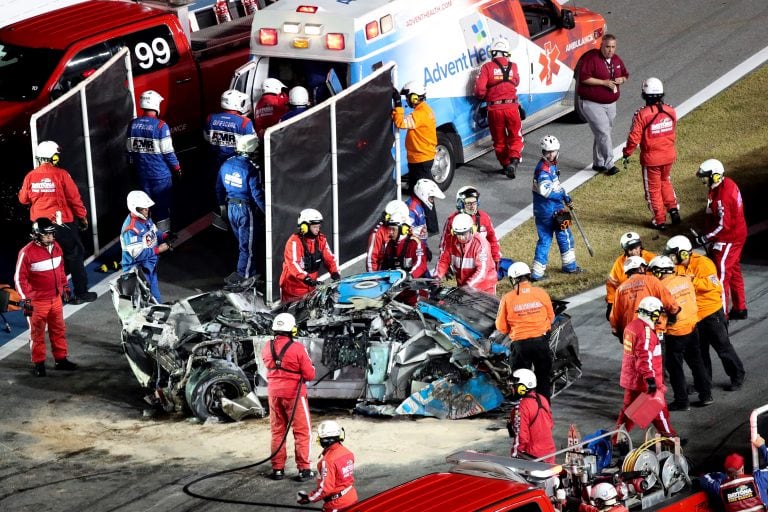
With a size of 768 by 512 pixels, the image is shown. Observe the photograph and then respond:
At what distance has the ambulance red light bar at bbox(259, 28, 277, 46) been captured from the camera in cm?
1922

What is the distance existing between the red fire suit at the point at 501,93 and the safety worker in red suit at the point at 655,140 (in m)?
1.70

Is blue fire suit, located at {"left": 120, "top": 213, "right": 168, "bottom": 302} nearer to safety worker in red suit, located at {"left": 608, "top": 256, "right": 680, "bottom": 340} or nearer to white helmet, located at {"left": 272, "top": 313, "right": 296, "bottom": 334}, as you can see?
white helmet, located at {"left": 272, "top": 313, "right": 296, "bottom": 334}

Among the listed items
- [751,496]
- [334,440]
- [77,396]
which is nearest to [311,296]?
[77,396]

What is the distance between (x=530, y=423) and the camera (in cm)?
1264

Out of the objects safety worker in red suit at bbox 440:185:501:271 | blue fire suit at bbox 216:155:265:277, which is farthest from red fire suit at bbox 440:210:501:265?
blue fire suit at bbox 216:155:265:277

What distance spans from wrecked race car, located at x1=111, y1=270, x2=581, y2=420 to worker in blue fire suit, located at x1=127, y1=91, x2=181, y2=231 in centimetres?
363

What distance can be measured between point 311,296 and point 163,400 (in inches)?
74.0

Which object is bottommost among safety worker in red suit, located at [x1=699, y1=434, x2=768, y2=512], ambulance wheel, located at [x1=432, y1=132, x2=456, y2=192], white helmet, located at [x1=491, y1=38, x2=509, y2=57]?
safety worker in red suit, located at [x1=699, y1=434, x2=768, y2=512]

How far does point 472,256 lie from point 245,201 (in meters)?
3.08

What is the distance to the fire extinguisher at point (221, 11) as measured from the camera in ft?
78.3

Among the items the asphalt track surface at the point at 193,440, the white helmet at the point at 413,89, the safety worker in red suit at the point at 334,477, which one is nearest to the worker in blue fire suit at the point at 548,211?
the asphalt track surface at the point at 193,440

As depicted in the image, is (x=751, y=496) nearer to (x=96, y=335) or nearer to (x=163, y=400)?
(x=163, y=400)

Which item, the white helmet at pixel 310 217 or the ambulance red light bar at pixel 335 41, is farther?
the ambulance red light bar at pixel 335 41

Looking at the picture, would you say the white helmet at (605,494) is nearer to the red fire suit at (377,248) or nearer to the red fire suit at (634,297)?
the red fire suit at (634,297)
